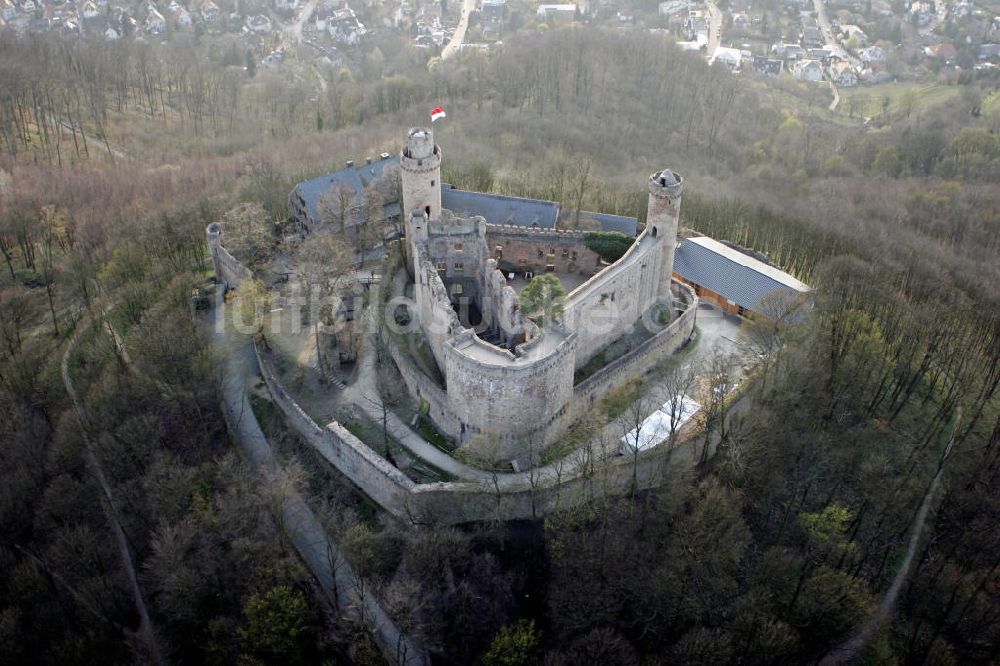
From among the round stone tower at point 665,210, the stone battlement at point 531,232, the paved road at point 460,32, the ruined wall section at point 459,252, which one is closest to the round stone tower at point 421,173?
the ruined wall section at point 459,252

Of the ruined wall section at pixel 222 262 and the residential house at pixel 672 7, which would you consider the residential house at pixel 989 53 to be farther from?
the ruined wall section at pixel 222 262

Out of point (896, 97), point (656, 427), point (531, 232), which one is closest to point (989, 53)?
point (896, 97)

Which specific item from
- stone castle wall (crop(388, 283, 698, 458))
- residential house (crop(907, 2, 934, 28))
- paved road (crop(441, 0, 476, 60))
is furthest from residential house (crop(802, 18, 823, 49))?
stone castle wall (crop(388, 283, 698, 458))

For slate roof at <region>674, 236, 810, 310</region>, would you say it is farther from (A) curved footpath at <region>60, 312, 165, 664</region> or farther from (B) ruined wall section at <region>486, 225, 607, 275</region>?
(A) curved footpath at <region>60, 312, 165, 664</region>

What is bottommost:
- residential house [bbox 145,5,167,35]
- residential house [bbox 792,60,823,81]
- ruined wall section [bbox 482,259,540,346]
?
ruined wall section [bbox 482,259,540,346]

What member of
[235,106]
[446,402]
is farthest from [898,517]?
[235,106]

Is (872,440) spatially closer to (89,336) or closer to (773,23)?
(89,336)
